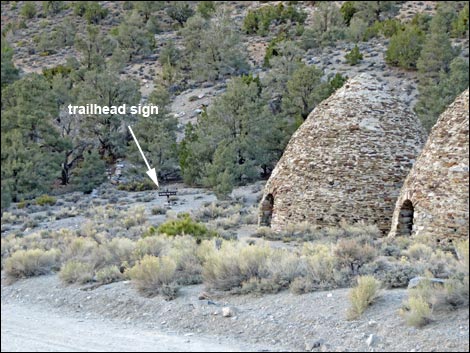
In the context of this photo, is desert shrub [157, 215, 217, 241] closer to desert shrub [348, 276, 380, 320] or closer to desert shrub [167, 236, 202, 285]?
desert shrub [167, 236, 202, 285]

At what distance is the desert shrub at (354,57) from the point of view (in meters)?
47.1

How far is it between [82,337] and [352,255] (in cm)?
493

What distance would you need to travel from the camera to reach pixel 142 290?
10.5 m

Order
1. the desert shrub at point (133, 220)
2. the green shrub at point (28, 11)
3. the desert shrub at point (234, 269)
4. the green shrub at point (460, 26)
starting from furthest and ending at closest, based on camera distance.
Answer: the green shrub at point (28, 11), the green shrub at point (460, 26), the desert shrub at point (133, 220), the desert shrub at point (234, 269)

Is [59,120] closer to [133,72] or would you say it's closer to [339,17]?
[133,72]

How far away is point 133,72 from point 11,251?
42.4 metres

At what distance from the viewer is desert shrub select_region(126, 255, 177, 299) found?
1036cm

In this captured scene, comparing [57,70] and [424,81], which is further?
[57,70]

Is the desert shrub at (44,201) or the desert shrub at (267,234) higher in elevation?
the desert shrub at (267,234)

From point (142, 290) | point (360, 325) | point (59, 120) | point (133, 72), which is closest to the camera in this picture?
point (360, 325)

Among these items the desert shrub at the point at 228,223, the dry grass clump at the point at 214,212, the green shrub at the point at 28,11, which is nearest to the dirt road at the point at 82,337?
the desert shrub at the point at 228,223

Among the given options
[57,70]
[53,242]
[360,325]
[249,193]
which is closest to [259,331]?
[360,325]

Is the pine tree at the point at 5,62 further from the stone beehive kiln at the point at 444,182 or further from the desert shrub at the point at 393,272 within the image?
the stone beehive kiln at the point at 444,182

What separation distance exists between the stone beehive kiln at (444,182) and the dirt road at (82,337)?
6906mm
